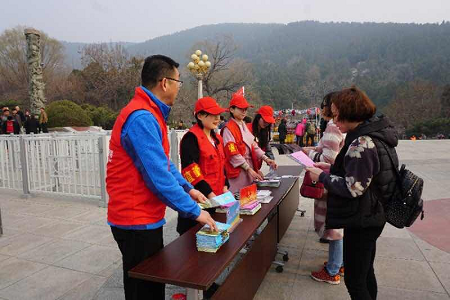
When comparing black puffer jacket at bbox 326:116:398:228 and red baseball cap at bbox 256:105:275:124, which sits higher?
red baseball cap at bbox 256:105:275:124

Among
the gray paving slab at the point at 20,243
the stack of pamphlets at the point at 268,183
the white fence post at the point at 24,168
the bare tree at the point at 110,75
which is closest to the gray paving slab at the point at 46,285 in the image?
the gray paving slab at the point at 20,243

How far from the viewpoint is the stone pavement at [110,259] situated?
293 cm

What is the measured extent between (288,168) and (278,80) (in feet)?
220

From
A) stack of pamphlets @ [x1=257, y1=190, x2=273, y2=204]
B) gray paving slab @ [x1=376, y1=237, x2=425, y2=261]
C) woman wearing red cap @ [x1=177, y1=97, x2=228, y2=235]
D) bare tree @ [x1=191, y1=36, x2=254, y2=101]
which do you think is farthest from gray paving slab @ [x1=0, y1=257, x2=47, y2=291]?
bare tree @ [x1=191, y1=36, x2=254, y2=101]

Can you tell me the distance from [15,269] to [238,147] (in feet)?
8.95

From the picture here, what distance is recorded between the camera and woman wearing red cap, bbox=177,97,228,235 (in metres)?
2.49

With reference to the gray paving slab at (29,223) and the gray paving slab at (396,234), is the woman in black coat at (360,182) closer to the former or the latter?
the gray paving slab at (396,234)

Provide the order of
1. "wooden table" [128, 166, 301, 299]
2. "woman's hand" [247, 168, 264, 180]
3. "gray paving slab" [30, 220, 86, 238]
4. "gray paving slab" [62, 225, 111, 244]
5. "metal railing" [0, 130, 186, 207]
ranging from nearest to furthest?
"wooden table" [128, 166, 301, 299], "woman's hand" [247, 168, 264, 180], "gray paving slab" [62, 225, 111, 244], "gray paving slab" [30, 220, 86, 238], "metal railing" [0, 130, 186, 207]

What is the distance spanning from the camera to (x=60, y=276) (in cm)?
321

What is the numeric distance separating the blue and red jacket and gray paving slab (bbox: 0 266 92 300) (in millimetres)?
1781

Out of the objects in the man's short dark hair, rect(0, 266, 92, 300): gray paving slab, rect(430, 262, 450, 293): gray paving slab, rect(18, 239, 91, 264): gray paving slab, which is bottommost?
rect(18, 239, 91, 264): gray paving slab

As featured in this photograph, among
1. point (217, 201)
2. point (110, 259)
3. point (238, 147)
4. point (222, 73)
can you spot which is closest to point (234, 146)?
point (238, 147)

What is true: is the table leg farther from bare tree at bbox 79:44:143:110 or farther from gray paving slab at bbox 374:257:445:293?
bare tree at bbox 79:44:143:110

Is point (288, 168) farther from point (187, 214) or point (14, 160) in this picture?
point (14, 160)
